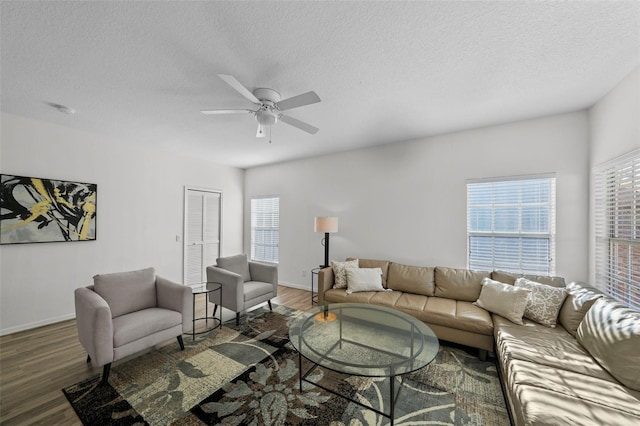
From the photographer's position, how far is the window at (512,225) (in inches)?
114

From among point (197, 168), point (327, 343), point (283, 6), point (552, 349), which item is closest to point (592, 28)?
point (283, 6)

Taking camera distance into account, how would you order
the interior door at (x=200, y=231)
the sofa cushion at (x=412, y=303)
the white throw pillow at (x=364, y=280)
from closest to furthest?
1. the sofa cushion at (x=412, y=303)
2. the white throw pillow at (x=364, y=280)
3. the interior door at (x=200, y=231)

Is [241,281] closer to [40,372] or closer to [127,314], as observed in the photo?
[127,314]

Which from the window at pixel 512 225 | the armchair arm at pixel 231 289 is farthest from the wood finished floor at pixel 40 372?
the window at pixel 512 225

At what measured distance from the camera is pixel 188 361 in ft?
7.68

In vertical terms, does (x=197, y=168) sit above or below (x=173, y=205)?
above

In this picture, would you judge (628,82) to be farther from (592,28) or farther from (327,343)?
(327,343)

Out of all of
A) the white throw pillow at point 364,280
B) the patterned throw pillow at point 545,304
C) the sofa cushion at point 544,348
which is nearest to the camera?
the sofa cushion at point 544,348

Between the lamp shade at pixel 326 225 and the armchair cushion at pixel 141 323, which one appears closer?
the armchair cushion at pixel 141 323

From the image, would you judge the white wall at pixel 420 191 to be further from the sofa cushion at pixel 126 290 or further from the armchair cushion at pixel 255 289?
the sofa cushion at pixel 126 290

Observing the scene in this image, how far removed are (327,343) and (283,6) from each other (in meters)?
2.47

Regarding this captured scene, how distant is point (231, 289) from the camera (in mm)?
3119

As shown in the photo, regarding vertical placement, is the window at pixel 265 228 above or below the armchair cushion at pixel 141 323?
above

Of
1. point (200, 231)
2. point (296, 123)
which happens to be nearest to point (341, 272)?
point (296, 123)
